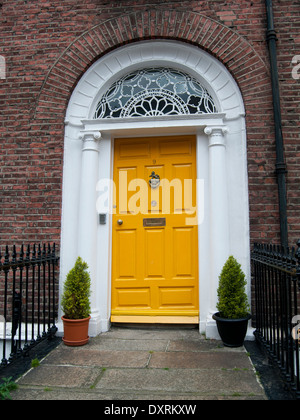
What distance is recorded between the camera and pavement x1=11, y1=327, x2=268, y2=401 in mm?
2566

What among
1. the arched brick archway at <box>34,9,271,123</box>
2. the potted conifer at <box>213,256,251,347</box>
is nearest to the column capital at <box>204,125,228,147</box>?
the arched brick archway at <box>34,9,271,123</box>

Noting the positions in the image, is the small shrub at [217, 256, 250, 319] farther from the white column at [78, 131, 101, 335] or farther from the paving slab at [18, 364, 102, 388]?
the white column at [78, 131, 101, 335]

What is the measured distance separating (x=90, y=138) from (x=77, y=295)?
6.68 ft

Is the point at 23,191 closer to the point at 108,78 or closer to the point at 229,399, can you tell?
the point at 108,78

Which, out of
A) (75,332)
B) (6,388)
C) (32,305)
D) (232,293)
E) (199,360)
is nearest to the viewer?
(6,388)

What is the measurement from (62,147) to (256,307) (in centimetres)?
314

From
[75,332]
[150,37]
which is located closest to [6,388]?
[75,332]

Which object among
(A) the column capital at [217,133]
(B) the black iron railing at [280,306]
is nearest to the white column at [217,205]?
(A) the column capital at [217,133]

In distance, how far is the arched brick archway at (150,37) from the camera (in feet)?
13.8

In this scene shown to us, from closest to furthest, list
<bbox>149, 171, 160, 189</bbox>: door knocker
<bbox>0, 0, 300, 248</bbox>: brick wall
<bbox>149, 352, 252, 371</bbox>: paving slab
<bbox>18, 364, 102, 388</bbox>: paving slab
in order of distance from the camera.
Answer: <bbox>18, 364, 102, 388</bbox>: paving slab
<bbox>149, 352, 252, 371</bbox>: paving slab
<bbox>0, 0, 300, 248</bbox>: brick wall
<bbox>149, 171, 160, 189</bbox>: door knocker

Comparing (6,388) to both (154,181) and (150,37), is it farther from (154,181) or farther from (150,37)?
(150,37)

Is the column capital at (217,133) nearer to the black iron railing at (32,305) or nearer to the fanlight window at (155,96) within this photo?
the fanlight window at (155,96)

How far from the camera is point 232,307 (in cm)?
353

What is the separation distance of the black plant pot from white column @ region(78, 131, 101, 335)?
1.52 metres
